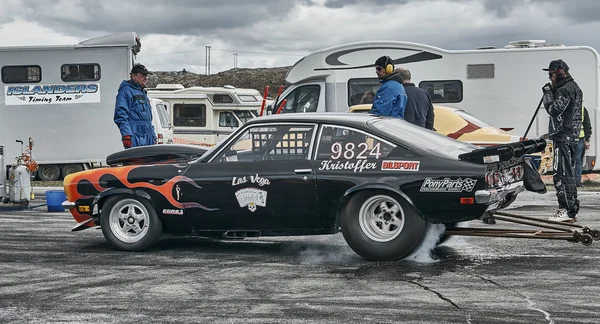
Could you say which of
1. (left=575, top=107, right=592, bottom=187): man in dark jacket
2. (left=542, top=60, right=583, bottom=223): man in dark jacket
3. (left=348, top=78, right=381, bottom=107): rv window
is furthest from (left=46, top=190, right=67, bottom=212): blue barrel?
(left=575, top=107, right=592, bottom=187): man in dark jacket

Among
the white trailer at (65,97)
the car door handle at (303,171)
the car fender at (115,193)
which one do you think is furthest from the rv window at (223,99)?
the car door handle at (303,171)

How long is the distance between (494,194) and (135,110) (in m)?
5.04

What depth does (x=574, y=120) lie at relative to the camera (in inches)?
393

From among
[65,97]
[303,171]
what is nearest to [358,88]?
[65,97]

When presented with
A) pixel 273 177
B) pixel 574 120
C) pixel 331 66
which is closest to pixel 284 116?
pixel 273 177

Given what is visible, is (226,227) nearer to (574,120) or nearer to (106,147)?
(574,120)

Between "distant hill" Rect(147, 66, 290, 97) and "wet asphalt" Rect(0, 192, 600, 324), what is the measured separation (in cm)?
5936

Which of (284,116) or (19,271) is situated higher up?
(284,116)

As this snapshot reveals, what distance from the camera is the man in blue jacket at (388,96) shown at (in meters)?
9.70

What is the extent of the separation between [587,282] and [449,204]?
4.00 ft

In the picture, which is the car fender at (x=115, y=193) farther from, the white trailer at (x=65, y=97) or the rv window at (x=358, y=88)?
the white trailer at (x=65, y=97)

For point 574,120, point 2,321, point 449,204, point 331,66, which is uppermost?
point 331,66

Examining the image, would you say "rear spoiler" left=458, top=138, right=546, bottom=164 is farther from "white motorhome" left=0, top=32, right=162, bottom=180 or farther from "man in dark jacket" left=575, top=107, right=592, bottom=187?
"white motorhome" left=0, top=32, right=162, bottom=180

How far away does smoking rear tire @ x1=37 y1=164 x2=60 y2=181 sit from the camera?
1978 cm
